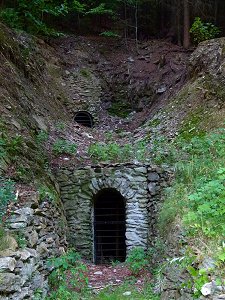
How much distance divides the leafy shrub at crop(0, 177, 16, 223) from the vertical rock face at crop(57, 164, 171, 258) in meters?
2.37

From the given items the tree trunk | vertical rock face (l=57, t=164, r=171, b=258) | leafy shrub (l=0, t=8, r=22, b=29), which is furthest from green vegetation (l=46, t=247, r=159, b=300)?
the tree trunk

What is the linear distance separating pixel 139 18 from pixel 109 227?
13019 millimetres

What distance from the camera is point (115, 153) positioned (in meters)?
9.02

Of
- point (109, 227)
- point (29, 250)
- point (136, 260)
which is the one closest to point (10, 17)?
point (109, 227)

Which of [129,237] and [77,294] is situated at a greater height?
[129,237]

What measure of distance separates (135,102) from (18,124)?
6524mm

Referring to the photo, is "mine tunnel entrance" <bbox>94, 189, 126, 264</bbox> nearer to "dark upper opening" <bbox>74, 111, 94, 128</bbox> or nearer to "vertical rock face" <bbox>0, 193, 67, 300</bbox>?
"vertical rock face" <bbox>0, 193, 67, 300</bbox>

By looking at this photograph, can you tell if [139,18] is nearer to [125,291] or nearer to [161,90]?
[161,90]

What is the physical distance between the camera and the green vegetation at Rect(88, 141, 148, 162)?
347 inches

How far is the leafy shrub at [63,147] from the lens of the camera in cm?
864

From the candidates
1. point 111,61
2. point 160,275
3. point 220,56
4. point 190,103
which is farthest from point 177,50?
point 160,275

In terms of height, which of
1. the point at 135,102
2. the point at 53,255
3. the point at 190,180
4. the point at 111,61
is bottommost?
the point at 53,255

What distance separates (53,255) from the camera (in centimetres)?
548

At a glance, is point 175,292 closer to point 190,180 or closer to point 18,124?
point 190,180
